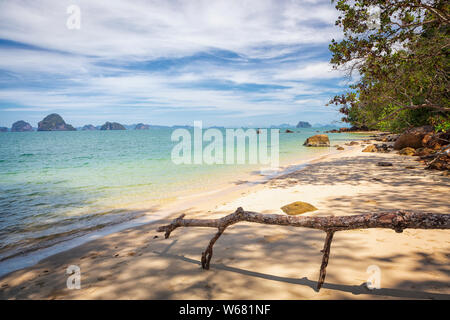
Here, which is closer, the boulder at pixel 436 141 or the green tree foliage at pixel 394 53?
the green tree foliage at pixel 394 53

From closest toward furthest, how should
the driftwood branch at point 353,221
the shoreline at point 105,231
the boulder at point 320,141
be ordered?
the driftwood branch at point 353,221 → the shoreline at point 105,231 → the boulder at point 320,141

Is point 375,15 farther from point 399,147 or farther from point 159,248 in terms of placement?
point 399,147

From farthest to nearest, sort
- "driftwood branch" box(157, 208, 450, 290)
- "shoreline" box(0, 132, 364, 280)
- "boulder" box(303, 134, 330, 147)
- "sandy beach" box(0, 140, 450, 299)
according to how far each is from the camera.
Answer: "boulder" box(303, 134, 330, 147), "shoreline" box(0, 132, 364, 280), "sandy beach" box(0, 140, 450, 299), "driftwood branch" box(157, 208, 450, 290)

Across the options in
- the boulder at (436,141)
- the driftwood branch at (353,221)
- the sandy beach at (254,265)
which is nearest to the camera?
the driftwood branch at (353,221)

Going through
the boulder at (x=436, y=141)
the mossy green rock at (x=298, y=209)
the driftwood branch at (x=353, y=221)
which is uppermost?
the boulder at (x=436, y=141)

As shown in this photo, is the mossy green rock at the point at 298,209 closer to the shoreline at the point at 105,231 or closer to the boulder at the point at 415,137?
the shoreline at the point at 105,231

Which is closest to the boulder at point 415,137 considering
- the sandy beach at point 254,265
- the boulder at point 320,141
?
the sandy beach at point 254,265

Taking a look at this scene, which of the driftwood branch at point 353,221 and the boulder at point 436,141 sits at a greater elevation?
the boulder at point 436,141

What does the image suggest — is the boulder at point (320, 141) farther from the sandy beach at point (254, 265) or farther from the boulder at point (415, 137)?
the sandy beach at point (254, 265)

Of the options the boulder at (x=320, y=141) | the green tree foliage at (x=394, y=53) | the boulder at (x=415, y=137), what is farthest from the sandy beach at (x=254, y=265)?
the boulder at (x=320, y=141)

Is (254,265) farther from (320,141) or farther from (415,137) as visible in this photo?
(320,141)

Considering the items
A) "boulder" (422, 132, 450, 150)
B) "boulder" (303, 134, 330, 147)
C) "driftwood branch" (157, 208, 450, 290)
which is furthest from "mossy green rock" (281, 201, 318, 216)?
"boulder" (303, 134, 330, 147)

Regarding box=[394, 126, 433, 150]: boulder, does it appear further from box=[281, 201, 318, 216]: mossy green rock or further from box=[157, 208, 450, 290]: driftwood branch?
box=[157, 208, 450, 290]: driftwood branch
